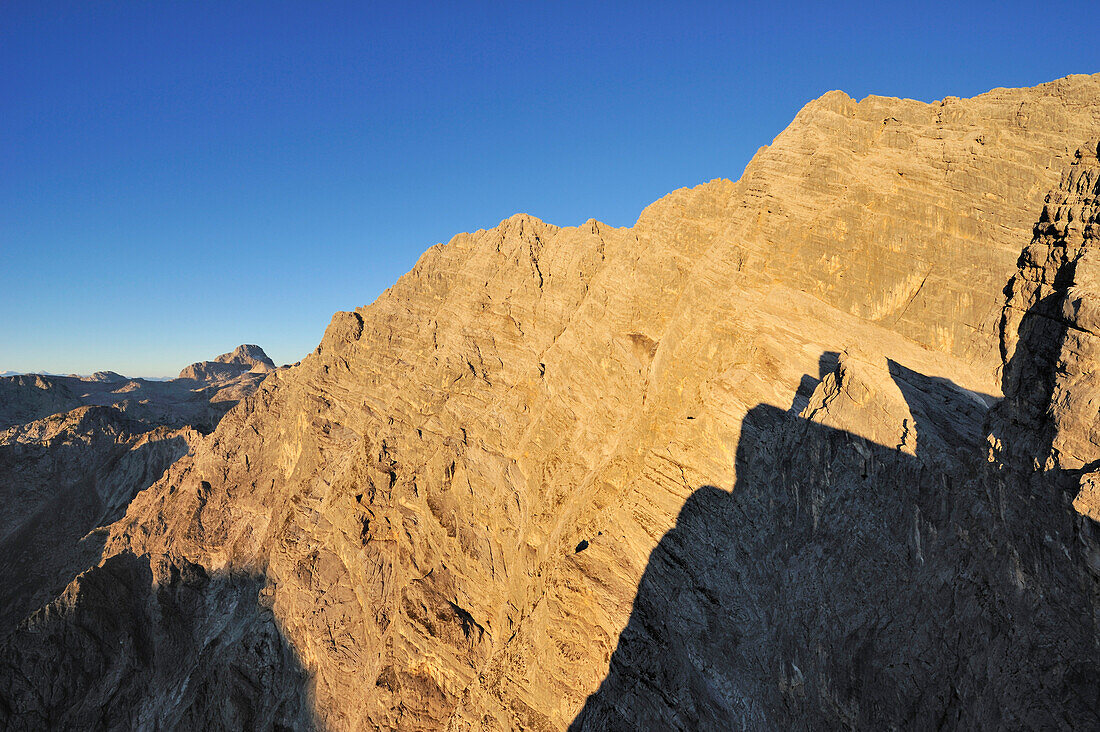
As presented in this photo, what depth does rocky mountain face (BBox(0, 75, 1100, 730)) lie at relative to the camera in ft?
42.3

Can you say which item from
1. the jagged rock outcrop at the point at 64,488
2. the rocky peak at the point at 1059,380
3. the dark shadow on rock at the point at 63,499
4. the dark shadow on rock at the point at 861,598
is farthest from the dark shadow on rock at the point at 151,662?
the rocky peak at the point at 1059,380

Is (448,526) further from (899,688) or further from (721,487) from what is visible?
(899,688)

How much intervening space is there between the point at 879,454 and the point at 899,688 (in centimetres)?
651

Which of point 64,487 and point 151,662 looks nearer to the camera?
point 151,662

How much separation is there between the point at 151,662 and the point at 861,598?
209 ft

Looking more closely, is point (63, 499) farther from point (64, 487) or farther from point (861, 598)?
point (861, 598)

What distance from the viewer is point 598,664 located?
84.6 ft

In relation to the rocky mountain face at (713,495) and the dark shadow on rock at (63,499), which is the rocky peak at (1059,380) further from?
the dark shadow on rock at (63,499)

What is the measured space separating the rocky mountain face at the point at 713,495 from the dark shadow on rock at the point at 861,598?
0.09 m

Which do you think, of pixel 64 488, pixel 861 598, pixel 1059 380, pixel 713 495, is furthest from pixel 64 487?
pixel 1059 380

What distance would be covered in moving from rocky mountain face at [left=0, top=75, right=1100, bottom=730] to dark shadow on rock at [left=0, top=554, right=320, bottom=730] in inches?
10.2

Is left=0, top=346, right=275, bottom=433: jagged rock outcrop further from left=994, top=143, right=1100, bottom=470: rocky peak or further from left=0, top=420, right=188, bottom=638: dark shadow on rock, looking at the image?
left=994, top=143, right=1100, bottom=470: rocky peak

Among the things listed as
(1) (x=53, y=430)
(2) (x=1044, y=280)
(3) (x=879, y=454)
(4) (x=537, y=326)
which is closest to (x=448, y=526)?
(4) (x=537, y=326)

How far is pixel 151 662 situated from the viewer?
50312mm
